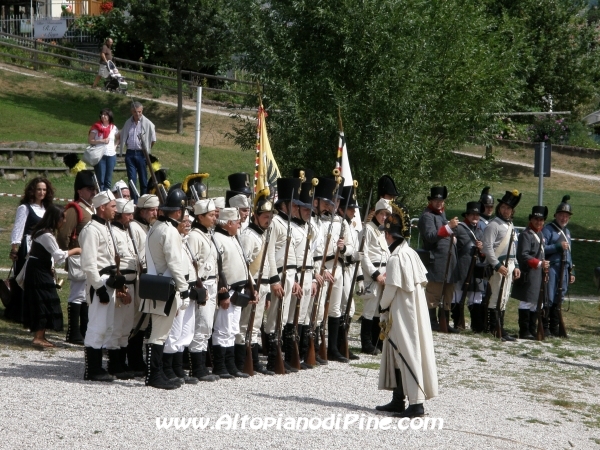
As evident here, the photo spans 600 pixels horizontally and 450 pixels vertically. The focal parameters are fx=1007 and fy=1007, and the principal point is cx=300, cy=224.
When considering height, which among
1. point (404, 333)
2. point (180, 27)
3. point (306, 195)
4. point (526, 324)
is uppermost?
point (180, 27)

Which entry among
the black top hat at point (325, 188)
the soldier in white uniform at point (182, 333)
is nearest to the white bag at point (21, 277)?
the soldier in white uniform at point (182, 333)

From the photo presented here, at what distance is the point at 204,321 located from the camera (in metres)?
10.2

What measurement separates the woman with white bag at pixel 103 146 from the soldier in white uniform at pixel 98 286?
6.54 m

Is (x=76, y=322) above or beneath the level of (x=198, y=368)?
above

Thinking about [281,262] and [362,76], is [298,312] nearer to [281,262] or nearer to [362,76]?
[281,262]

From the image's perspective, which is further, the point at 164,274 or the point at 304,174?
the point at 304,174

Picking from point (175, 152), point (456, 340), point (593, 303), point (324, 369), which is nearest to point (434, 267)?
point (456, 340)

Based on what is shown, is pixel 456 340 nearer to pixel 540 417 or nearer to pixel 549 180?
pixel 540 417

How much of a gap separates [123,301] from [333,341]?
310cm

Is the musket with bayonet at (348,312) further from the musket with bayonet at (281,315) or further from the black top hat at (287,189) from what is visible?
the musket with bayonet at (281,315)

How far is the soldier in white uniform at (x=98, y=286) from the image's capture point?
9867 millimetres

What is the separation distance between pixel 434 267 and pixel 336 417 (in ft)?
20.9

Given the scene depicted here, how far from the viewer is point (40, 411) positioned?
8289 millimetres

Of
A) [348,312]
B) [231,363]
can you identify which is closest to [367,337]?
[348,312]
